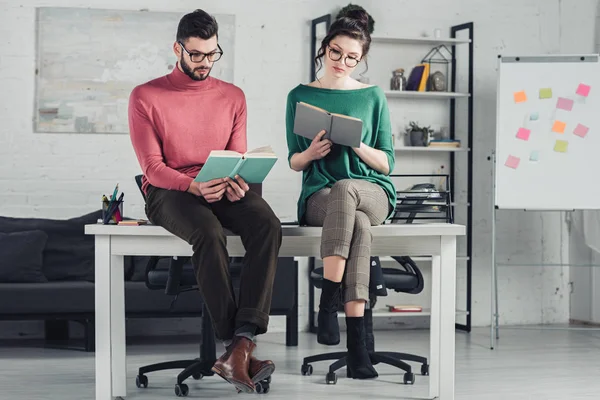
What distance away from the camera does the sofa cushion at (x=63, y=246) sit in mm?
4949

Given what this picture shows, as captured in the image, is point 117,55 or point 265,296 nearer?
point 265,296

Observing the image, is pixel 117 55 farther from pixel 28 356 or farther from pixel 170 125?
pixel 170 125

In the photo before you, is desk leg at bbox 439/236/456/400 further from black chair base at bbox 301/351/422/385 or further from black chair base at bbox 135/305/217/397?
black chair base at bbox 135/305/217/397

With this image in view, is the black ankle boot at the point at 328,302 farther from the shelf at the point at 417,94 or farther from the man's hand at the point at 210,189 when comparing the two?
the shelf at the point at 417,94

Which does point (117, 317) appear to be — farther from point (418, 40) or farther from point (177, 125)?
point (418, 40)

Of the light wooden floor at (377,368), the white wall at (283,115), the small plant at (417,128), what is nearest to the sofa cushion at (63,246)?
the white wall at (283,115)

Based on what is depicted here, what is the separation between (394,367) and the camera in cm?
417

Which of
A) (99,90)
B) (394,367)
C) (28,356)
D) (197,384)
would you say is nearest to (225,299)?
(197,384)

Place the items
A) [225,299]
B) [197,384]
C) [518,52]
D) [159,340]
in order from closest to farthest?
1. [225,299]
2. [197,384]
3. [159,340]
4. [518,52]

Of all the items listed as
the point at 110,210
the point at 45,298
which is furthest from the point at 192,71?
the point at 45,298

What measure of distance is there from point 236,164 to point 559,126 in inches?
116

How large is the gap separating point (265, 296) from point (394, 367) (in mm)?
1449

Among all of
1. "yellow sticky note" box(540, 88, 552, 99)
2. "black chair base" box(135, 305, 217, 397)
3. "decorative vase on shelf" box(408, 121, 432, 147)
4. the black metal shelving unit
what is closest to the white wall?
the black metal shelving unit

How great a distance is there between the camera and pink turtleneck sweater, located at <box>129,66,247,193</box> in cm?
313
